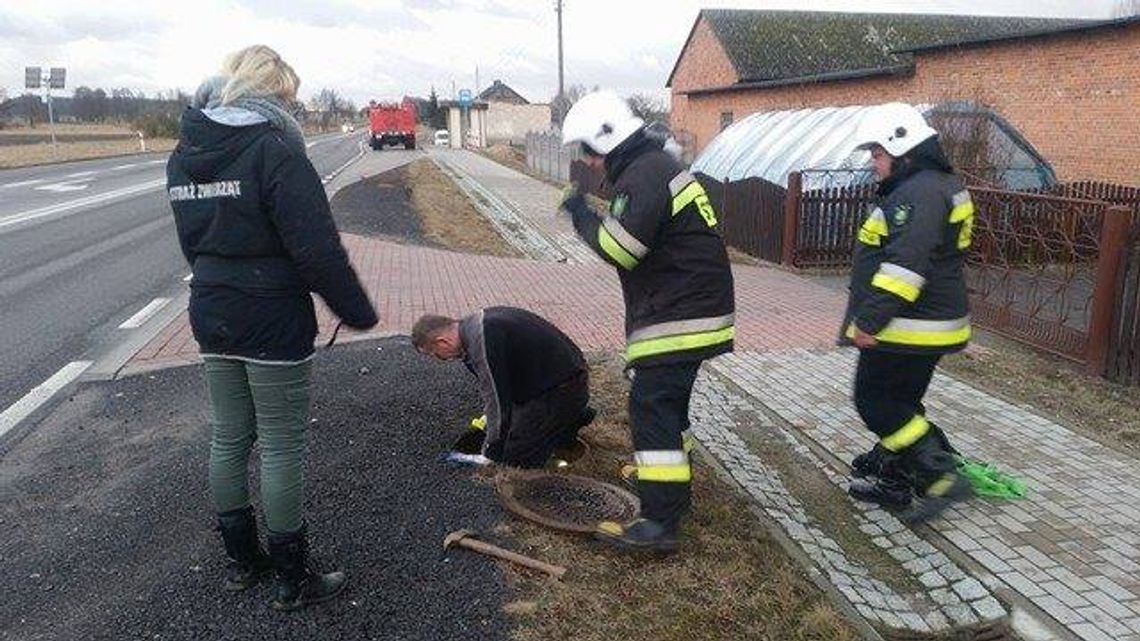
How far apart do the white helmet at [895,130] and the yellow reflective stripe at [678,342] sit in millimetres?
1193

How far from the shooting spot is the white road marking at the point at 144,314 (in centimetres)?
784

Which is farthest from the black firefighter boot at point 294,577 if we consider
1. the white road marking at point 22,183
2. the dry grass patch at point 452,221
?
the white road marking at point 22,183

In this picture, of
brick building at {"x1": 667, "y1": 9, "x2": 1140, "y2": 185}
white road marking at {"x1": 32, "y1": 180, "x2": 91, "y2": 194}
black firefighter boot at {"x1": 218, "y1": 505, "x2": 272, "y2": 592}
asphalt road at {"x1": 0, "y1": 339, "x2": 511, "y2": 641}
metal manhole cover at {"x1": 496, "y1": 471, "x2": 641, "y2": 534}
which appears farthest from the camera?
white road marking at {"x1": 32, "y1": 180, "x2": 91, "y2": 194}

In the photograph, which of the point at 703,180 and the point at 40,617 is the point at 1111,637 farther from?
the point at 703,180

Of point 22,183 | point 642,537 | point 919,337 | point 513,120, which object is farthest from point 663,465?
point 513,120

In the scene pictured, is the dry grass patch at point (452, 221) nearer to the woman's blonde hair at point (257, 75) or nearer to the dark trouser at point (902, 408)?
the dark trouser at point (902, 408)

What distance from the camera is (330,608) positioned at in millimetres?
3109

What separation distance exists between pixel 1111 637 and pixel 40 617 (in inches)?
153

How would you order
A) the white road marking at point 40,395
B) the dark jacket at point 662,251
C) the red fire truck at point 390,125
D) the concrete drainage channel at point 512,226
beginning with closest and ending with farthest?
the dark jacket at point 662,251 < the white road marking at point 40,395 < the concrete drainage channel at point 512,226 < the red fire truck at point 390,125

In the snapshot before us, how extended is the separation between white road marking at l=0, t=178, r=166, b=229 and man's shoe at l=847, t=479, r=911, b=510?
14656mm

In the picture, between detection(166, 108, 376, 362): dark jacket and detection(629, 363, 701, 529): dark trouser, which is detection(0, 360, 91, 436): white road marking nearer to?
detection(166, 108, 376, 362): dark jacket

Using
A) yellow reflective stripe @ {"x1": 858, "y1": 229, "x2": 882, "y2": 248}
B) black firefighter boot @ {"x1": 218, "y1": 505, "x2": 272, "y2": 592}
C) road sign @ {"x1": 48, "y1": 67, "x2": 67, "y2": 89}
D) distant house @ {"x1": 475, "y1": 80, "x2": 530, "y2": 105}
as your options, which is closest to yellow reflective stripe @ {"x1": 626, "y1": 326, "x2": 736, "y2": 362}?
yellow reflective stripe @ {"x1": 858, "y1": 229, "x2": 882, "y2": 248}

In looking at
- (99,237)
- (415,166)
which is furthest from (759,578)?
(415,166)

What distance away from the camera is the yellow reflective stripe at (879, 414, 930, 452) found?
425 centimetres
